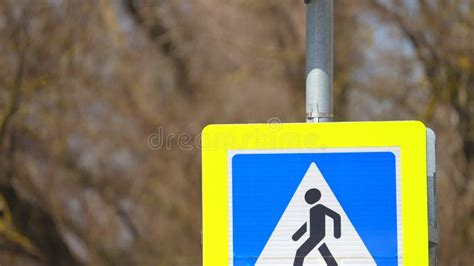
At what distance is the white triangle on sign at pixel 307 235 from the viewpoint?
2.79 metres

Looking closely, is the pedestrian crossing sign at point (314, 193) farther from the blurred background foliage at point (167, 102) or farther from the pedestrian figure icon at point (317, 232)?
the blurred background foliage at point (167, 102)

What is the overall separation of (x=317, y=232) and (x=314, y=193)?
0.35ft

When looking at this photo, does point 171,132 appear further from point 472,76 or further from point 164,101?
point 472,76

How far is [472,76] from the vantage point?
11.1 metres

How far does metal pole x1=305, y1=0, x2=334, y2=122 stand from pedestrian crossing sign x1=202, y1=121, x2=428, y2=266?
0.82 feet

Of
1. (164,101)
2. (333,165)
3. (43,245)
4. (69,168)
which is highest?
(164,101)

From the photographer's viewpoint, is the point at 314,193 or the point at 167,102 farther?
the point at 167,102

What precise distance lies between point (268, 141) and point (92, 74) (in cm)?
859

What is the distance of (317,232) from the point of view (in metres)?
2.80

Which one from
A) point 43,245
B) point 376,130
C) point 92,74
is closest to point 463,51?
point 92,74
